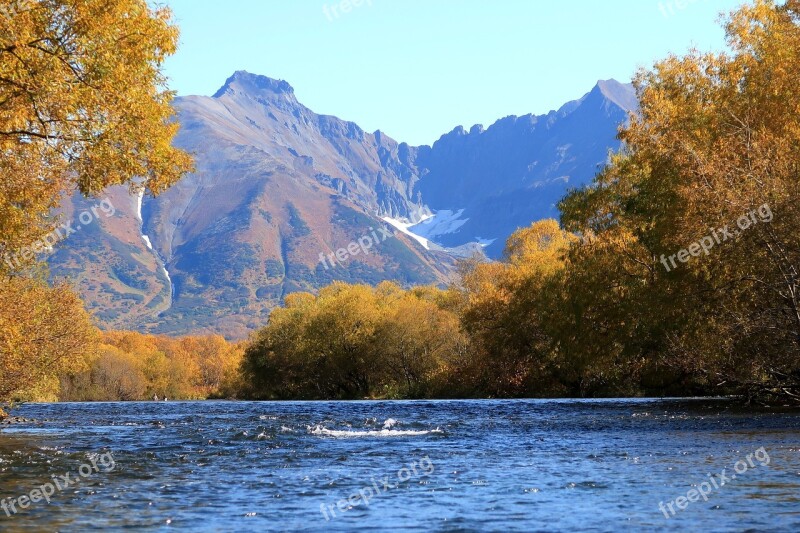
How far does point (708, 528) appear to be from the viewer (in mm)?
14445

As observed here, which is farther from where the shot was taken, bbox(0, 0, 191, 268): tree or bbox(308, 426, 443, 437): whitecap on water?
bbox(308, 426, 443, 437): whitecap on water

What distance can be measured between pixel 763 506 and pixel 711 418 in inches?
908

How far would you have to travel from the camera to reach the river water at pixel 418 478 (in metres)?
15.7

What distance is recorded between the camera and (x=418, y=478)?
21.4 meters

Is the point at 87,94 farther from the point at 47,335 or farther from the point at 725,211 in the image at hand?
the point at 47,335

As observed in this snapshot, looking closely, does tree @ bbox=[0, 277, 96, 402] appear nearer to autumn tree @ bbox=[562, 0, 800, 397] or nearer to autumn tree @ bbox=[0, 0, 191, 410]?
autumn tree @ bbox=[0, 0, 191, 410]

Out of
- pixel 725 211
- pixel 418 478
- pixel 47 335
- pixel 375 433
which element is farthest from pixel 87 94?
pixel 47 335

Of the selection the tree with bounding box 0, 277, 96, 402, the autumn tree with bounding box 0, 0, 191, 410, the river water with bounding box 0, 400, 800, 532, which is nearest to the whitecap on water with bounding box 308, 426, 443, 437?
the river water with bounding box 0, 400, 800, 532

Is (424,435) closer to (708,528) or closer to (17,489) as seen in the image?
(17,489)

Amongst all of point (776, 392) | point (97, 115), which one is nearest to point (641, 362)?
point (776, 392)

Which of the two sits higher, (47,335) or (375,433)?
(47,335)

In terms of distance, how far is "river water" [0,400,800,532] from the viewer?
15703 millimetres

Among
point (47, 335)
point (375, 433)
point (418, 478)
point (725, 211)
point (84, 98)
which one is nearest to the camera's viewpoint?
point (418, 478)

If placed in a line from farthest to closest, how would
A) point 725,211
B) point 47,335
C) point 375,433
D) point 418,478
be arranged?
point 47,335
point 725,211
point 375,433
point 418,478
